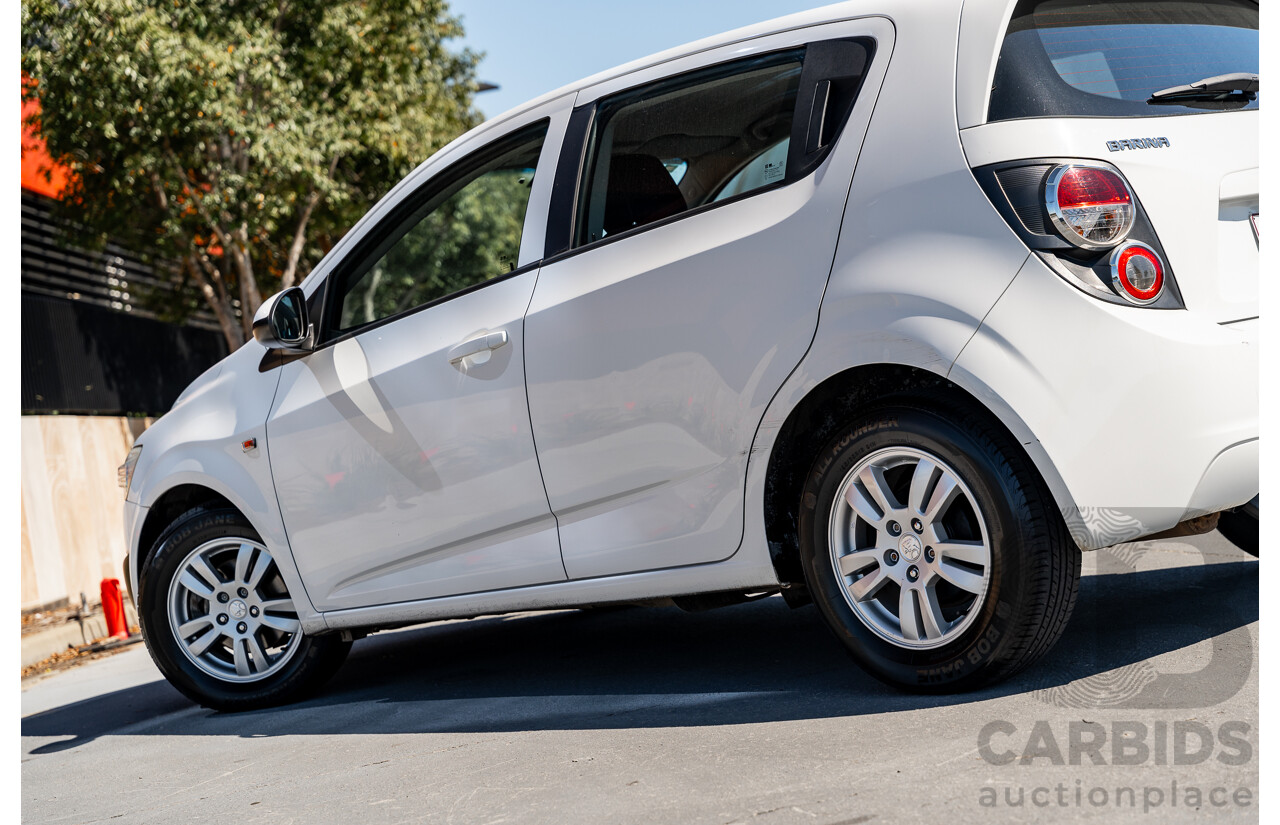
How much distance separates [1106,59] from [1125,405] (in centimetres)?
98

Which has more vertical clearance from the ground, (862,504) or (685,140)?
(685,140)

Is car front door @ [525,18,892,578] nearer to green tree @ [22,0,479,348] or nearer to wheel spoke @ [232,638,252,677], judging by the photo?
wheel spoke @ [232,638,252,677]

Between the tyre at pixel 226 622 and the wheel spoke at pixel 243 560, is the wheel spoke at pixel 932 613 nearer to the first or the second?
the tyre at pixel 226 622

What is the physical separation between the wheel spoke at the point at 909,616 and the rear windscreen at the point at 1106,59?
1.29 metres

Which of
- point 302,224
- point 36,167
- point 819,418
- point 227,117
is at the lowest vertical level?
point 819,418

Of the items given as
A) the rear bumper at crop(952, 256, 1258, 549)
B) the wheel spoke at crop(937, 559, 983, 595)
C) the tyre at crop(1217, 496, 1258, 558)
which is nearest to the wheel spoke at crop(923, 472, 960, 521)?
the wheel spoke at crop(937, 559, 983, 595)

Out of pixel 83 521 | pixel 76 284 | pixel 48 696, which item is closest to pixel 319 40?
pixel 76 284

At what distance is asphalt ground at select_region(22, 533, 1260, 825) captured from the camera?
255cm

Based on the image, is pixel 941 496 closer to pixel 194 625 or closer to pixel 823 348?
pixel 823 348

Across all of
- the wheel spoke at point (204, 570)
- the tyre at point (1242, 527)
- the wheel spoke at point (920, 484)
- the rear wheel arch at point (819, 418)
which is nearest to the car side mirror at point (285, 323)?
the wheel spoke at point (204, 570)

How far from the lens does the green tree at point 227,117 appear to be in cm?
1300

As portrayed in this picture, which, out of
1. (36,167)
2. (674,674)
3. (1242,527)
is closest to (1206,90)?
(1242,527)

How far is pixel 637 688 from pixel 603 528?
2.13ft

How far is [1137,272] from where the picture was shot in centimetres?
287
